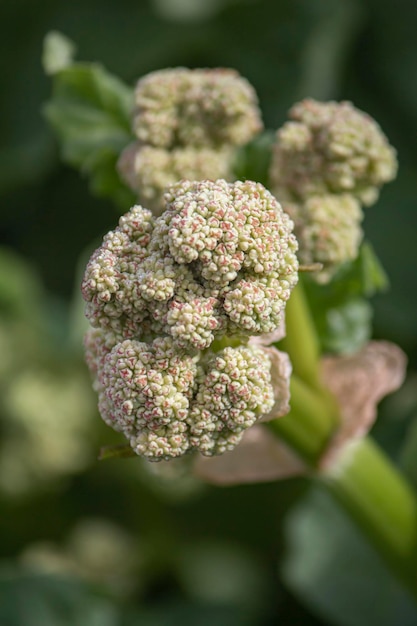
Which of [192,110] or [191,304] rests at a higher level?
[192,110]

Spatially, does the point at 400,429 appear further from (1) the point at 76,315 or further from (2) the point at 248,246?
(2) the point at 248,246

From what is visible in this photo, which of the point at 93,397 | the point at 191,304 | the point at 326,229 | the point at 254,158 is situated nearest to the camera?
the point at 191,304

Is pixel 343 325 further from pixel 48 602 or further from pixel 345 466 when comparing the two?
pixel 48 602

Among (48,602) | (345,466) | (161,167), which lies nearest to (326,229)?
(161,167)

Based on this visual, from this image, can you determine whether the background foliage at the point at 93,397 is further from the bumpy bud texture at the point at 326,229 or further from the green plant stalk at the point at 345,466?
the bumpy bud texture at the point at 326,229

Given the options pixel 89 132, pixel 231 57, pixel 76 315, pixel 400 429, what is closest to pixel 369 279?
pixel 89 132

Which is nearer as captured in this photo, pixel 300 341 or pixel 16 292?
pixel 300 341

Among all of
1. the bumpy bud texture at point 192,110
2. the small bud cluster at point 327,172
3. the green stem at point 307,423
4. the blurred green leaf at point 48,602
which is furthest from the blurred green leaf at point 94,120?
the blurred green leaf at point 48,602

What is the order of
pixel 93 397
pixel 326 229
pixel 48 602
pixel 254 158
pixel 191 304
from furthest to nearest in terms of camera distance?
pixel 93 397, pixel 48 602, pixel 254 158, pixel 326 229, pixel 191 304
